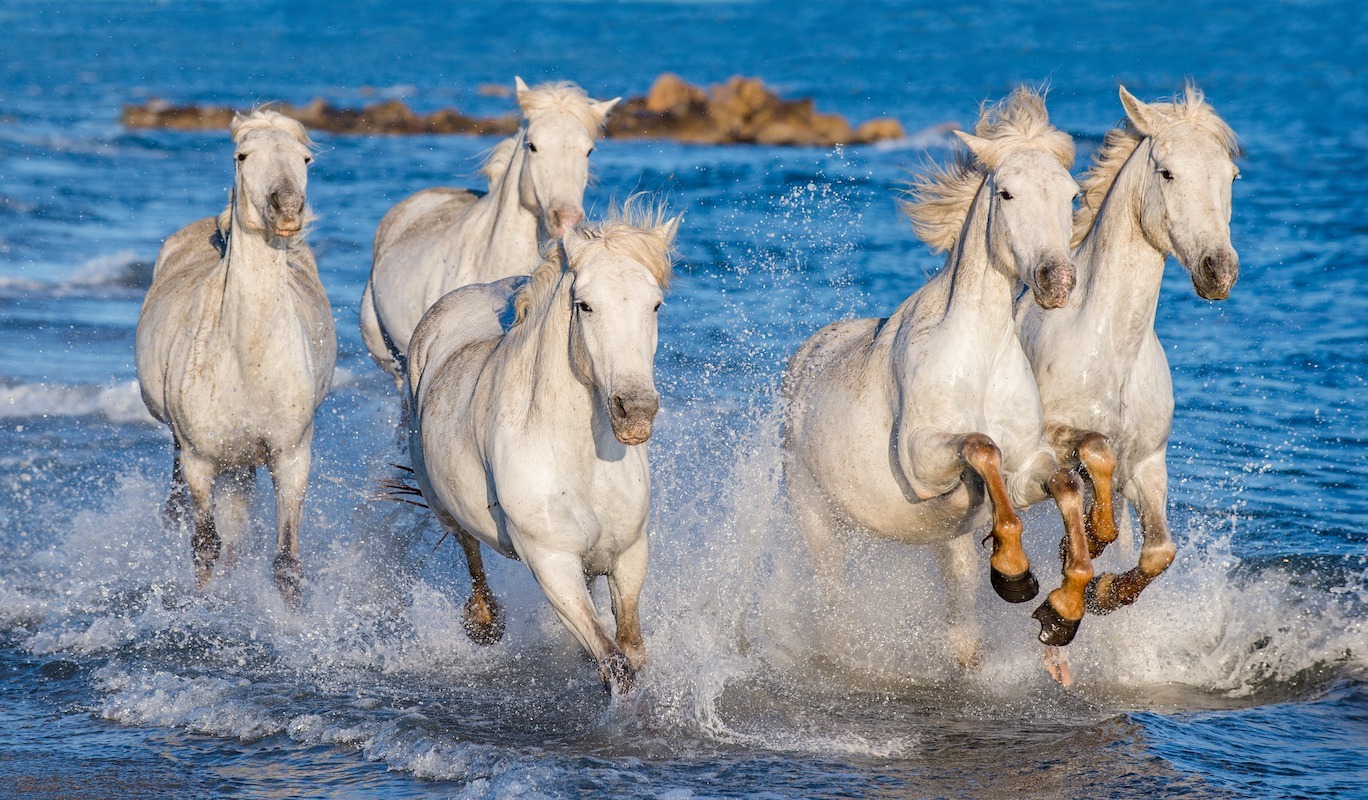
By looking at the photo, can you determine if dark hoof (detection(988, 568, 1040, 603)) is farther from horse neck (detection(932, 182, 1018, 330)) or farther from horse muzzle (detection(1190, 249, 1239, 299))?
horse muzzle (detection(1190, 249, 1239, 299))

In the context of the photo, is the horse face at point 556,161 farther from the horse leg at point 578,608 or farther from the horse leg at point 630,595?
the horse leg at point 578,608

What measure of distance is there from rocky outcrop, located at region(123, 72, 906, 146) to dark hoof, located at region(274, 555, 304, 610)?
68.6ft

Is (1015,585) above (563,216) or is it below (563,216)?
below

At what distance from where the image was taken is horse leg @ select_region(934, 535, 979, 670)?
5988 millimetres

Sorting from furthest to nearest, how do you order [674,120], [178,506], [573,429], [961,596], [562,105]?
1. [674,120]
2. [562,105]
3. [178,506]
4. [961,596]
5. [573,429]

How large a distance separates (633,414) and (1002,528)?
1.53 metres

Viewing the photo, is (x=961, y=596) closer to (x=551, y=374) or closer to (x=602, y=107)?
(x=551, y=374)

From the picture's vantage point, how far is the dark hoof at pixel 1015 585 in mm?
5059

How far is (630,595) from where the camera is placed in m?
5.24

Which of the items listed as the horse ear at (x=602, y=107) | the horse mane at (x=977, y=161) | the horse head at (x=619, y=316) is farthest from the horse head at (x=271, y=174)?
the horse mane at (x=977, y=161)

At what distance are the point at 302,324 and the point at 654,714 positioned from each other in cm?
275

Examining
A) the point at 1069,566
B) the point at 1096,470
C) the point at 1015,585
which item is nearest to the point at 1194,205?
the point at 1096,470

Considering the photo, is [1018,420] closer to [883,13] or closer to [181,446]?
[181,446]

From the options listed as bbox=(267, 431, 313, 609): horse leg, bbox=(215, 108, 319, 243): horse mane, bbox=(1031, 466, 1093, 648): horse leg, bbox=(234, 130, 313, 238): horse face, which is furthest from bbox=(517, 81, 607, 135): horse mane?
bbox=(1031, 466, 1093, 648): horse leg
